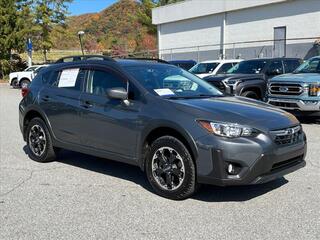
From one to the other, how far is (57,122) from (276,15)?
27.4 metres

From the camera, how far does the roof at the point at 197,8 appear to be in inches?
1341

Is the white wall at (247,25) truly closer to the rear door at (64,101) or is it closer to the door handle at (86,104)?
the rear door at (64,101)

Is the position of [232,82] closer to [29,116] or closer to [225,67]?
[225,67]

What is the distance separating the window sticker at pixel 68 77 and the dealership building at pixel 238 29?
24368 mm

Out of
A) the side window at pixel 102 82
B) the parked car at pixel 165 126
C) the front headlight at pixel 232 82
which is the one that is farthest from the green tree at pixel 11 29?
the side window at pixel 102 82

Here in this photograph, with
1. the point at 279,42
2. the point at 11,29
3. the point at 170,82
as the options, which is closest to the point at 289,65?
the point at 170,82

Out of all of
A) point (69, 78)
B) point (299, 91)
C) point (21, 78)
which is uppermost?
point (69, 78)

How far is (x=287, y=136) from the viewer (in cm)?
544

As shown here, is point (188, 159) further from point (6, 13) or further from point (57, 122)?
point (6, 13)

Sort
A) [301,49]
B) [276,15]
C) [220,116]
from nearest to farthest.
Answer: [220,116] < [301,49] < [276,15]

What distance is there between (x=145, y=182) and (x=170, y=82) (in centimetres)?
140

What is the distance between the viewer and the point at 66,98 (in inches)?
275

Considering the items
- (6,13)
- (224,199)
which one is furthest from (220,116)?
(6,13)

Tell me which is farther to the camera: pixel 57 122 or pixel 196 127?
pixel 57 122
